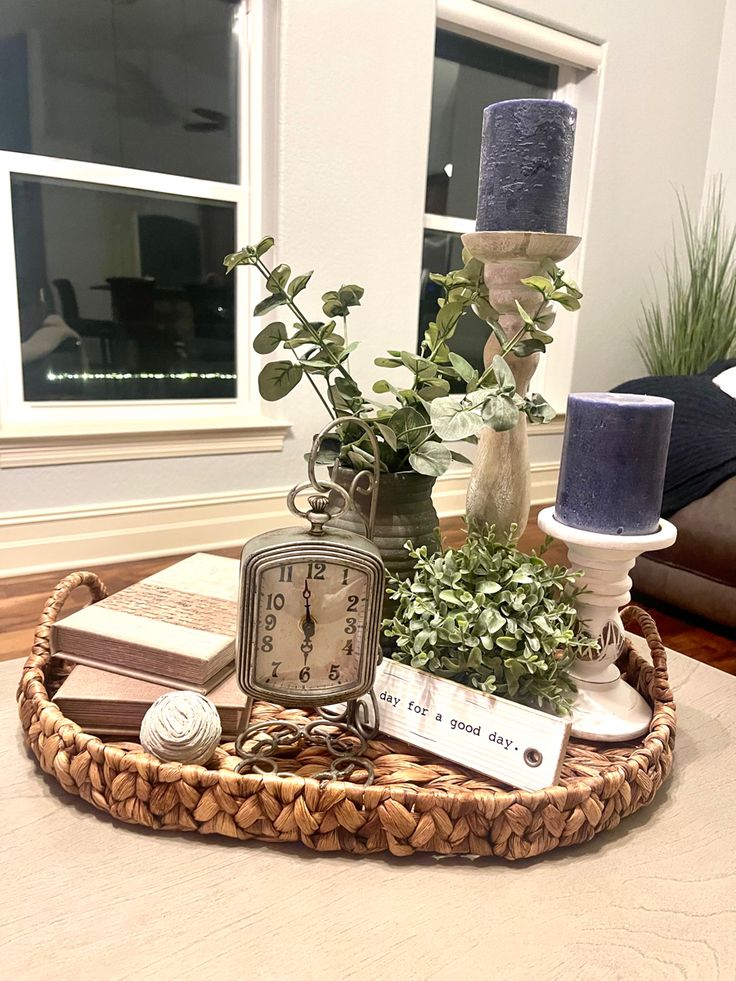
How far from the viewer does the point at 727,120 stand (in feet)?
10.1

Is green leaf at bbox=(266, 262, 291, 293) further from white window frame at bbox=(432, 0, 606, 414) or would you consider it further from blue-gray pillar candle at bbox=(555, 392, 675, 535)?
white window frame at bbox=(432, 0, 606, 414)

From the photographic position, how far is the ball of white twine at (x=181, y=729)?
0.59 metres

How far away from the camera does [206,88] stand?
1971 millimetres

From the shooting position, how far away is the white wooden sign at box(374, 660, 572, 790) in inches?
22.8

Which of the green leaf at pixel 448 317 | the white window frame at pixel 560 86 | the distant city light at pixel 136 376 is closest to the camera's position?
the green leaf at pixel 448 317

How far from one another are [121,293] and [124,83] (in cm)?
52

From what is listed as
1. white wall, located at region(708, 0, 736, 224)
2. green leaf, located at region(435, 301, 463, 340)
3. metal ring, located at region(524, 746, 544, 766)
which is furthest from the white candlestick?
white wall, located at region(708, 0, 736, 224)

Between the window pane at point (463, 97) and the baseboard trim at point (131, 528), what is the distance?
1.24 metres

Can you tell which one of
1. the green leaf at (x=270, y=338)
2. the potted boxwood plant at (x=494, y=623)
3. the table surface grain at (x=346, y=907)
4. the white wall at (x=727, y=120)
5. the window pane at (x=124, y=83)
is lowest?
the table surface grain at (x=346, y=907)

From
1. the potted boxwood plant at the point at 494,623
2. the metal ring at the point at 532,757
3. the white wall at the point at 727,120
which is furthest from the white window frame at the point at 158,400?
the white wall at the point at 727,120

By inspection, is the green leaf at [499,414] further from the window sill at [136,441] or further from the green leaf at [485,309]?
the window sill at [136,441]

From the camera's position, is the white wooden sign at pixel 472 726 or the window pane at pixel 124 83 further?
the window pane at pixel 124 83

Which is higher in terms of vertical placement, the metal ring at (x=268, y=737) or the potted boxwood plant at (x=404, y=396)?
the potted boxwood plant at (x=404, y=396)

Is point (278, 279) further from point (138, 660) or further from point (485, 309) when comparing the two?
point (138, 660)
